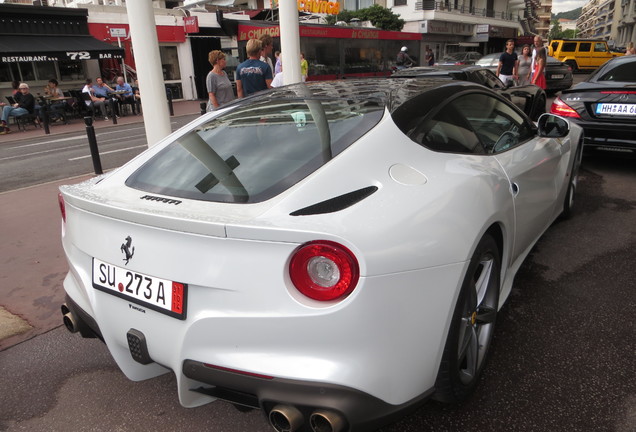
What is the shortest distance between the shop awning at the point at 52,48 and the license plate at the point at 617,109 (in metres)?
19.3

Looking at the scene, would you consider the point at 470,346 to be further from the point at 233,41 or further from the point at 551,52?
the point at 551,52

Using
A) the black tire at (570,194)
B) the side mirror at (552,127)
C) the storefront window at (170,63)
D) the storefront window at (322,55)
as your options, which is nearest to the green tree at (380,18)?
the storefront window at (170,63)

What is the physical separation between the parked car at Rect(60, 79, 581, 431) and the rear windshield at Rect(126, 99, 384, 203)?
11 millimetres

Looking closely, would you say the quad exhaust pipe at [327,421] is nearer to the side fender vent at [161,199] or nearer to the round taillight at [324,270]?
the round taillight at [324,270]

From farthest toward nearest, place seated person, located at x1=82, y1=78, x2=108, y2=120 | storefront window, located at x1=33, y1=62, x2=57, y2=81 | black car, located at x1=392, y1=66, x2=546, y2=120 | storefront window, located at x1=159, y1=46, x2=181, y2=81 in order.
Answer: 1. storefront window, located at x1=159, y1=46, x2=181, y2=81
2. storefront window, located at x1=33, y1=62, x2=57, y2=81
3. seated person, located at x1=82, y1=78, x2=108, y2=120
4. black car, located at x1=392, y1=66, x2=546, y2=120

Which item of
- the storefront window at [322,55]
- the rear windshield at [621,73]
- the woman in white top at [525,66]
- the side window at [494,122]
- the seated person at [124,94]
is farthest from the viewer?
the storefront window at [322,55]

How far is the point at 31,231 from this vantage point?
4.84 m

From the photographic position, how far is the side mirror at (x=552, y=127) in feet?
10.6

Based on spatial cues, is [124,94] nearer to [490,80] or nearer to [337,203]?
[490,80]

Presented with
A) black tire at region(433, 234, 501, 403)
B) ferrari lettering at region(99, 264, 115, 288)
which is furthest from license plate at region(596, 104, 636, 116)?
ferrari lettering at region(99, 264, 115, 288)

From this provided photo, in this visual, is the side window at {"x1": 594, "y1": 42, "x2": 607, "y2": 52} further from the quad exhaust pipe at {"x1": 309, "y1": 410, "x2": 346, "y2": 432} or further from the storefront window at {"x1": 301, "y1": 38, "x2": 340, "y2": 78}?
the quad exhaust pipe at {"x1": 309, "y1": 410, "x2": 346, "y2": 432}

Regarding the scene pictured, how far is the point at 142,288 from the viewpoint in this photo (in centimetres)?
178

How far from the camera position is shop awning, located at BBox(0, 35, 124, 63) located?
701 inches

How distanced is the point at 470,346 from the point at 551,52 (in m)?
33.6
